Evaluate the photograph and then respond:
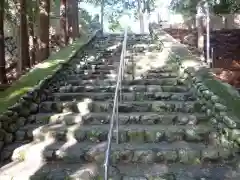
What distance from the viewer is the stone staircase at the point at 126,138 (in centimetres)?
317

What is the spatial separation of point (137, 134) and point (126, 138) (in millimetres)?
134

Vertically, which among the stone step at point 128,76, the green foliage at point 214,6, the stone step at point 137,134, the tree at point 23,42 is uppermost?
the green foliage at point 214,6

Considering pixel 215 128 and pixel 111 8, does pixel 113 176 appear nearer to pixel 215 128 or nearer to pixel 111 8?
pixel 215 128

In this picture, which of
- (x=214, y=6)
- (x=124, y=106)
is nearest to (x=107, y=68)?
(x=124, y=106)

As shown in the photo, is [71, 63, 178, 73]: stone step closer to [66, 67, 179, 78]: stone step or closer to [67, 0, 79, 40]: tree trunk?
[66, 67, 179, 78]: stone step

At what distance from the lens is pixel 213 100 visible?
13.2ft

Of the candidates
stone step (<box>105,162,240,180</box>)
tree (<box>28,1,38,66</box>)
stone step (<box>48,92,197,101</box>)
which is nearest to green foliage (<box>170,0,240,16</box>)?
tree (<box>28,1,38,66</box>)

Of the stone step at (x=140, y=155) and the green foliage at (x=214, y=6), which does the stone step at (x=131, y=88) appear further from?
the green foliage at (x=214, y=6)

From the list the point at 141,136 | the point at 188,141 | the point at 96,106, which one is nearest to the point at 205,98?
the point at 188,141

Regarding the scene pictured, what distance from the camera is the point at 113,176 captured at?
3064mm

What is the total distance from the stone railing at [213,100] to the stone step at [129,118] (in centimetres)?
21

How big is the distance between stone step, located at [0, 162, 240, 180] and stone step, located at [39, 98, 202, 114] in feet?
3.69

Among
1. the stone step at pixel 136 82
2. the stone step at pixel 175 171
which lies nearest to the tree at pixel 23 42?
the stone step at pixel 136 82

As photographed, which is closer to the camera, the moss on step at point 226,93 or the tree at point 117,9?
the moss on step at point 226,93
